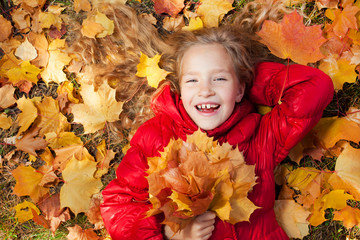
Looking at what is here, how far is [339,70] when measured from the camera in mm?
2039

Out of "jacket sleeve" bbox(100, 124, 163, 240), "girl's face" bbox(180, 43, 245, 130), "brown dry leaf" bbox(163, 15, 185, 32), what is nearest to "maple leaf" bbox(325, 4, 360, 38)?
"girl's face" bbox(180, 43, 245, 130)

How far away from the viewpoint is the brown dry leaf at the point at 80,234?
222 centimetres

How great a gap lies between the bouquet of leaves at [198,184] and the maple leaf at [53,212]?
3.20 feet

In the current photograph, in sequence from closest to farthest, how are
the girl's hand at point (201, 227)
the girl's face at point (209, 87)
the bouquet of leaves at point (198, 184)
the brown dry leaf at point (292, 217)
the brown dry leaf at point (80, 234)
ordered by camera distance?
the bouquet of leaves at point (198, 184)
the girl's hand at point (201, 227)
the girl's face at point (209, 87)
the brown dry leaf at point (292, 217)
the brown dry leaf at point (80, 234)

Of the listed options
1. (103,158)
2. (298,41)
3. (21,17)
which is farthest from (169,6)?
(103,158)

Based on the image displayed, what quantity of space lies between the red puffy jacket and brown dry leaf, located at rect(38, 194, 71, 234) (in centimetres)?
41

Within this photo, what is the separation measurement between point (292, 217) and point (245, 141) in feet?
2.08

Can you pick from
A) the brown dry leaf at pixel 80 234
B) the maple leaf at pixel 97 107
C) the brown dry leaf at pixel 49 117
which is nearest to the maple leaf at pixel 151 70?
the maple leaf at pixel 97 107

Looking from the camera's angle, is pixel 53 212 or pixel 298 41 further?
pixel 53 212

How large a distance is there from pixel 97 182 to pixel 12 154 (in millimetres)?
643

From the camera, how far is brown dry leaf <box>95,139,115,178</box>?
7.43ft

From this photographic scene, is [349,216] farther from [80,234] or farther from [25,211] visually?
[25,211]

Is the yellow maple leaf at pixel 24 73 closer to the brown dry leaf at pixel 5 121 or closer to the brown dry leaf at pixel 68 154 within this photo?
the brown dry leaf at pixel 5 121

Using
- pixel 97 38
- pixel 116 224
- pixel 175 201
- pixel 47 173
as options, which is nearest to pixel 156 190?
pixel 175 201
